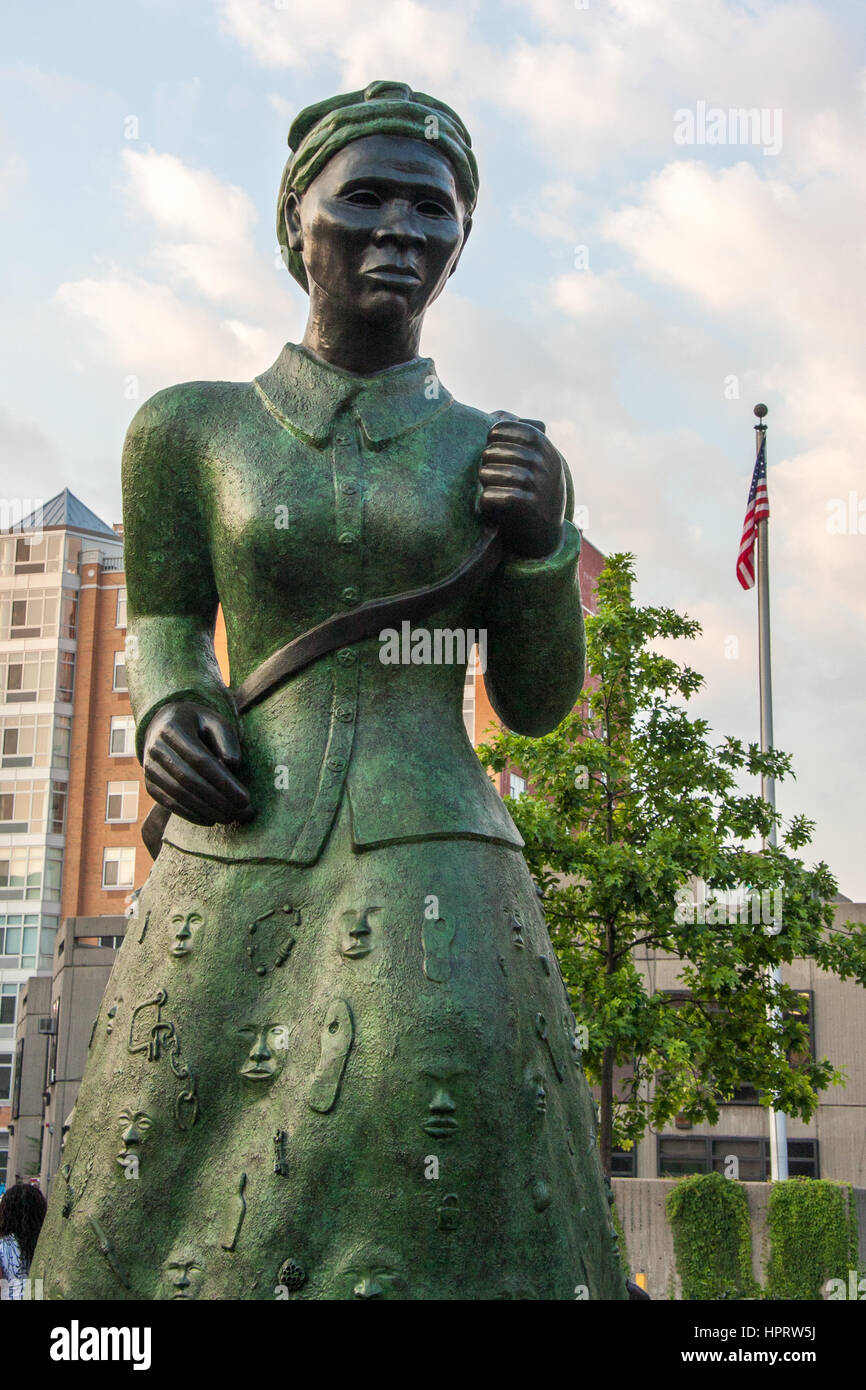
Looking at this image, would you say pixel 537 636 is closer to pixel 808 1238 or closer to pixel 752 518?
pixel 752 518

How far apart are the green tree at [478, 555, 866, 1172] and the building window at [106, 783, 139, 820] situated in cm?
3259

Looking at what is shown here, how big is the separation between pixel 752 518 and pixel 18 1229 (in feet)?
52.7

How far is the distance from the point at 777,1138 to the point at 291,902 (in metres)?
19.3

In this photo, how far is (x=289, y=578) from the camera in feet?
10.9

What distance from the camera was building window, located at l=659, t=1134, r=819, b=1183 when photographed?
1112 inches

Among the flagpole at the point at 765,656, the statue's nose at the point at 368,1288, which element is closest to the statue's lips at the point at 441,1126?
the statue's nose at the point at 368,1288

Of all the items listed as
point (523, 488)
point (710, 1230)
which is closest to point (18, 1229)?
point (523, 488)

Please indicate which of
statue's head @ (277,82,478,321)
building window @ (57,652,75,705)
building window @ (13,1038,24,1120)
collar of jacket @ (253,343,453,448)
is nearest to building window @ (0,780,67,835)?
building window @ (57,652,75,705)

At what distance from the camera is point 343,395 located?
3.53 meters

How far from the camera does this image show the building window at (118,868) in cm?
4725

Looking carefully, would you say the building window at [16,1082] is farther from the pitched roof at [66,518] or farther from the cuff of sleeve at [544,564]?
the cuff of sleeve at [544,564]

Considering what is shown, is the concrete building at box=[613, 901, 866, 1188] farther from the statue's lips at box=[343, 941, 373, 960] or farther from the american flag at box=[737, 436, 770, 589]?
the statue's lips at box=[343, 941, 373, 960]
